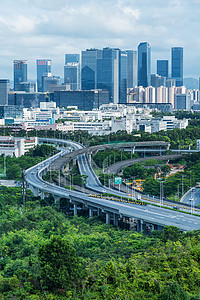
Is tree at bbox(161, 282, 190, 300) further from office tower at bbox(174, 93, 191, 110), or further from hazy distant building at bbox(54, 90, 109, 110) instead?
office tower at bbox(174, 93, 191, 110)

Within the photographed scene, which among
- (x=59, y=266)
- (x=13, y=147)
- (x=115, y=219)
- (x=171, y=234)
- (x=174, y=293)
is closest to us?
(x=174, y=293)

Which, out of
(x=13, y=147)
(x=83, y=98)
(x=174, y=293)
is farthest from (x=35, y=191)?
(x=83, y=98)

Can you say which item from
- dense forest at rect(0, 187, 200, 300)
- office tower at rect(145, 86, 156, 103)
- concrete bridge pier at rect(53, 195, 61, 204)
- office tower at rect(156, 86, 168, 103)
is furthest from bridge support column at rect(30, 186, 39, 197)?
office tower at rect(156, 86, 168, 103)

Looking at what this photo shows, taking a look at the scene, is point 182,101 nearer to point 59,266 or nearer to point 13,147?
point 13,147

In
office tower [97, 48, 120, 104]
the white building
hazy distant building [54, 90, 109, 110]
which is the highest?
office tower [97, 48, 120, 104]

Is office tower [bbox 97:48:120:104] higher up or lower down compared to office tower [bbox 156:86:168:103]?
higher up

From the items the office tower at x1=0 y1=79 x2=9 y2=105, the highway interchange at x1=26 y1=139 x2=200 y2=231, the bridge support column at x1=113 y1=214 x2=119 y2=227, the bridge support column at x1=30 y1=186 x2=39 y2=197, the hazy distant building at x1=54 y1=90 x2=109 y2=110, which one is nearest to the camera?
the highway interchange at x1=26 y1=139 x2=200 y2=231

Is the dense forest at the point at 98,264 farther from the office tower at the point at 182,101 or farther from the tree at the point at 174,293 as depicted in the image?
the office tower at the point at 182,101
